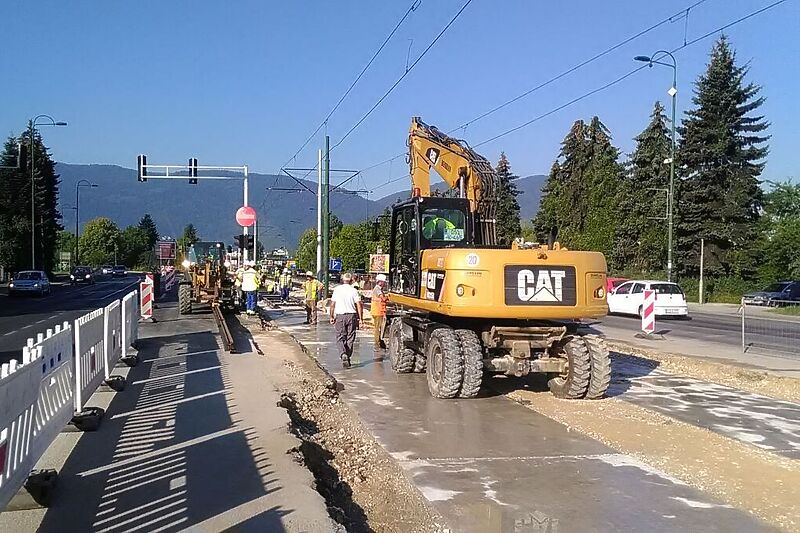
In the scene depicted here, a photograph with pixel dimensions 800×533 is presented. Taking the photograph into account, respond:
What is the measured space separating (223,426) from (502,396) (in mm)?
4656

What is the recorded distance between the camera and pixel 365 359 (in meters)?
16.1

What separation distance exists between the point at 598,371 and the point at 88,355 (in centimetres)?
690

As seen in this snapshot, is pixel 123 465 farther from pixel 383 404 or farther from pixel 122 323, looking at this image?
pixel 122 323

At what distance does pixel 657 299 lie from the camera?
29516mm

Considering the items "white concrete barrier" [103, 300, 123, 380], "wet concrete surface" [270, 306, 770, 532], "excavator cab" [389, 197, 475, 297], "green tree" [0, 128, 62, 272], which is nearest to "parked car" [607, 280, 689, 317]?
"excavator cab" [389, 197, 475, 297]

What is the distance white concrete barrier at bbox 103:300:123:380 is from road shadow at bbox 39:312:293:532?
502mm

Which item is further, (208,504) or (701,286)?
(701,286)

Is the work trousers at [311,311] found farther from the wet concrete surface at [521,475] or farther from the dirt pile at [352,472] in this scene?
the dirt pile at [352,472]

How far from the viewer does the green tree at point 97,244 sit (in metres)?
127

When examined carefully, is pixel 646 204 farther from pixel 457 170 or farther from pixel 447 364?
pixel 447 364

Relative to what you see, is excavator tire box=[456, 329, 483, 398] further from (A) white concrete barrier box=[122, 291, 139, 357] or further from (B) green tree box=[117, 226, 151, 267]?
(B) green tree box=[117, 226, 151, 267]

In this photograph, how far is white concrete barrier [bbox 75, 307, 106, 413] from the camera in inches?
336

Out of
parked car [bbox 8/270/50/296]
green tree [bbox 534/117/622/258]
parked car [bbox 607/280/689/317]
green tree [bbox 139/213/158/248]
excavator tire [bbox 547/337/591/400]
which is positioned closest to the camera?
excavator tire [bbox 547/337/591/400]

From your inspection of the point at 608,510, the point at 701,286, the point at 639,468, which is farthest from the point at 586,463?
the point at 701,286
